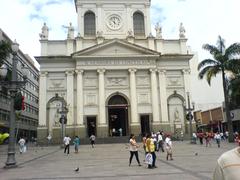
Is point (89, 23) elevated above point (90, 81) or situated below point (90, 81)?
above

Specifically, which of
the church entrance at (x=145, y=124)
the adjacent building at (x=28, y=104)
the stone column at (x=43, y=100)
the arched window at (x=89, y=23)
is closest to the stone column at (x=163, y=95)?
the church entrance at (x=145, y=124)

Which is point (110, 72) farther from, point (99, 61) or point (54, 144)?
point (54, 144)

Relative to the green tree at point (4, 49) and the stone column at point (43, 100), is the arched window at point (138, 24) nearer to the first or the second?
the stone column at point (43, 100)

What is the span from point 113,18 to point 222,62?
22396 millimetres

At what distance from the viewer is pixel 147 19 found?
51219 mm

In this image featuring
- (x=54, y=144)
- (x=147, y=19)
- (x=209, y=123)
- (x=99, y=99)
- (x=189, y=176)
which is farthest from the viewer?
(x=209, y=123)

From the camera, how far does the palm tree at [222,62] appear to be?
34.3m

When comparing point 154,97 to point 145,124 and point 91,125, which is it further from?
point 91,125

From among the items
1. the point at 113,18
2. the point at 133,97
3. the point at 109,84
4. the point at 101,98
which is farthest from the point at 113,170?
the point at 113,18

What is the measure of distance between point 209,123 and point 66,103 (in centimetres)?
3227

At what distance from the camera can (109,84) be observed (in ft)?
153

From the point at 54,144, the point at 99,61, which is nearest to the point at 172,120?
the point at 99,61

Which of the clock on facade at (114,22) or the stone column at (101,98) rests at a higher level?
the clock on facade at (114,22)

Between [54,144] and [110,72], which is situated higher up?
[110,72]
